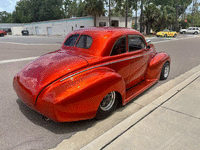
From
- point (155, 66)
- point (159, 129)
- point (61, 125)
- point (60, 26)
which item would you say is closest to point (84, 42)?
point (61, 125)

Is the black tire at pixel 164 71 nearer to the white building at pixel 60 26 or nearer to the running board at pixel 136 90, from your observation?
the running board at pixel 136 90

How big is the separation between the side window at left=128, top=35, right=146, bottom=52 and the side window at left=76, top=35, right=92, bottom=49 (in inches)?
35.6

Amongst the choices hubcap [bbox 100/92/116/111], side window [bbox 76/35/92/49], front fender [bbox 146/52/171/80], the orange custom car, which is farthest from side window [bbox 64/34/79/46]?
front fender [bbox 146/52/171/80]

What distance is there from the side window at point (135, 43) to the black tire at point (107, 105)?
1.18m

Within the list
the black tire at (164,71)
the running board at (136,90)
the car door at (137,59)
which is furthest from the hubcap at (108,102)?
the black tire at (164,71)

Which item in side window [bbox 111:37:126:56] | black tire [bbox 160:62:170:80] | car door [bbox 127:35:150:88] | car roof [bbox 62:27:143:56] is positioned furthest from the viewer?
black tire [bbox 160:62:170:80]

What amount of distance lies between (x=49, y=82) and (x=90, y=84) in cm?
64

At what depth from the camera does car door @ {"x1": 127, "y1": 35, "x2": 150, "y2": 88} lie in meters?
3.57

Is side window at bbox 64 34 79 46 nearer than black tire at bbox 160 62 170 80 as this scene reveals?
Yes

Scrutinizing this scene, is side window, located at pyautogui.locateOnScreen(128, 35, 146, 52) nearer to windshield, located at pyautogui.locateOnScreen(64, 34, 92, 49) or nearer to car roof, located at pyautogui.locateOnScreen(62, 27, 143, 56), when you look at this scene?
car roof, located at pyautogui.locateOnScreen(62, 27, 143, 56)

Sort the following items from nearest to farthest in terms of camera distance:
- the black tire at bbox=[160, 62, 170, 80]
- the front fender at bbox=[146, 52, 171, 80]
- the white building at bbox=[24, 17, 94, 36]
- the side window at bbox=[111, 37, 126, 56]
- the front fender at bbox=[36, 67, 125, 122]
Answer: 1. the front fender at bbox=[36, 67, 125, 122]
2. the side window at bbox=[111, 37, 126, 56]
3. the front fender at bbox=[146, 52, 171, 80]
4. the black tire at bbox=[160, 62, 170, 80]
5. the white building at bbox=[24, 17, 94, 36]

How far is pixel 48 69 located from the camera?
8.93ft

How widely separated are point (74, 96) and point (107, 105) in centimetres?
90

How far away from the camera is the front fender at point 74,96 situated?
229cm
